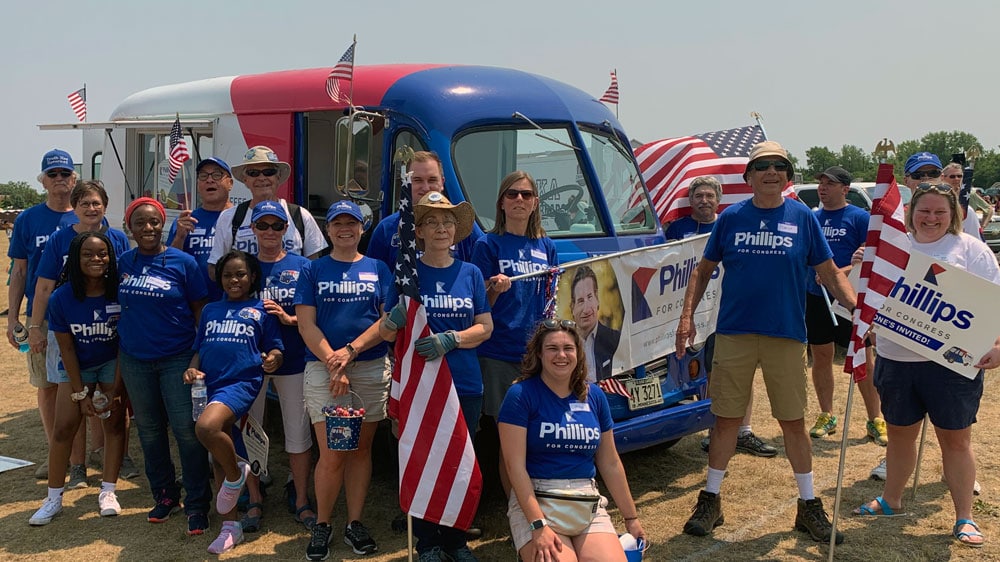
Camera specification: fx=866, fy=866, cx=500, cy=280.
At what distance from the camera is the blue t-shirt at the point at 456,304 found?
431cm

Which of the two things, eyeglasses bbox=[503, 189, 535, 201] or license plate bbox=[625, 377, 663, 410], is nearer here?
eyeglasses bbox=[503, 189, 535, 201]

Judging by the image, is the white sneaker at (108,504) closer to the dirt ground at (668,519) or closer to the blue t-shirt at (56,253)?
the dirt ground at (668,519)

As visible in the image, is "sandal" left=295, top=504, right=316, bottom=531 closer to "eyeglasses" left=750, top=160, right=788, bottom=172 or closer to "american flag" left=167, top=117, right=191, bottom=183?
"eyeglasses" left=750, top=160, right=788, bottom=172

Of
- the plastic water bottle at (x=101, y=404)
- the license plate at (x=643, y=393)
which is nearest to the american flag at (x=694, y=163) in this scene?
the license plate at (x=643, y=393)

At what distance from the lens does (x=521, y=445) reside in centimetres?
387

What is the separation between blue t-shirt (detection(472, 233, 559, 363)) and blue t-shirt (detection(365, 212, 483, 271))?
27 centimetres

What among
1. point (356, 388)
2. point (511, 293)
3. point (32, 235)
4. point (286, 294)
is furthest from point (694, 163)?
point (32, 235)

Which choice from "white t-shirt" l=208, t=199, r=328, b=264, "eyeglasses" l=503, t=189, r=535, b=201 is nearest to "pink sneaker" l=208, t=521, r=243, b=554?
"white t-shirt" l=208, t=199, r=328, b=264

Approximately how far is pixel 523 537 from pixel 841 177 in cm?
430

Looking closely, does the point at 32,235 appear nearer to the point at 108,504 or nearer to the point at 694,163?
the point at 108,504

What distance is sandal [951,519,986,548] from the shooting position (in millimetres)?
4766

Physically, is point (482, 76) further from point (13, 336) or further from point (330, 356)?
point (13, 336)

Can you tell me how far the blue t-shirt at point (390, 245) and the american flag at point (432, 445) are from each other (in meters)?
0.84

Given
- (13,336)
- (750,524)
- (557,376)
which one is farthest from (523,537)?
(13,336)
